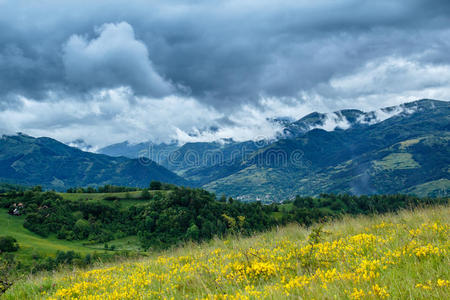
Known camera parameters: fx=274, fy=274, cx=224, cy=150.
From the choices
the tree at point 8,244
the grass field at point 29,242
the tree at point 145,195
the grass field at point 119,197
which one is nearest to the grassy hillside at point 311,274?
the grass field at point 29,242

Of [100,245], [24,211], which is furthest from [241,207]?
[24,211]

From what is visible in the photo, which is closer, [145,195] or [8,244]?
[8,244]

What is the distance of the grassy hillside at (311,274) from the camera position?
5.11 m

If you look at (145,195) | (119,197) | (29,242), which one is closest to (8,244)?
(29,242)

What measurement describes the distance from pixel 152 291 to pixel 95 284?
2.70m

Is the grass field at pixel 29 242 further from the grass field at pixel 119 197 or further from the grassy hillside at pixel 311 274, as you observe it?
the grassy hillside at pixel 311 274

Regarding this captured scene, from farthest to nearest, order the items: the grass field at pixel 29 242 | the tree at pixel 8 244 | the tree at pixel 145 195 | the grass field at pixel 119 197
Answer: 1. the tree at pixel 145 195
2. the grass field at pixel 119 197
3. the grass field at pixel 29 242
4. the tree at pixel 8 244

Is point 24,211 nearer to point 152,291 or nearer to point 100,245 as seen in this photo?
point 100,245

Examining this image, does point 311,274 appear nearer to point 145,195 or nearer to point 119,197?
point 145,195

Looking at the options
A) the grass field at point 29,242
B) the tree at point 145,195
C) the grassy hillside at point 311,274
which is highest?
the grassy hillside at point 311,274

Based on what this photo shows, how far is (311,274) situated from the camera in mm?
6133

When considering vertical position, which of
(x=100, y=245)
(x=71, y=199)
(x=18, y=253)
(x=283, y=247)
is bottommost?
(x=100, y=245)

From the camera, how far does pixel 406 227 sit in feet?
30.5

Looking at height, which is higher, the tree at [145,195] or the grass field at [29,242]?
the tree at [145,195]
